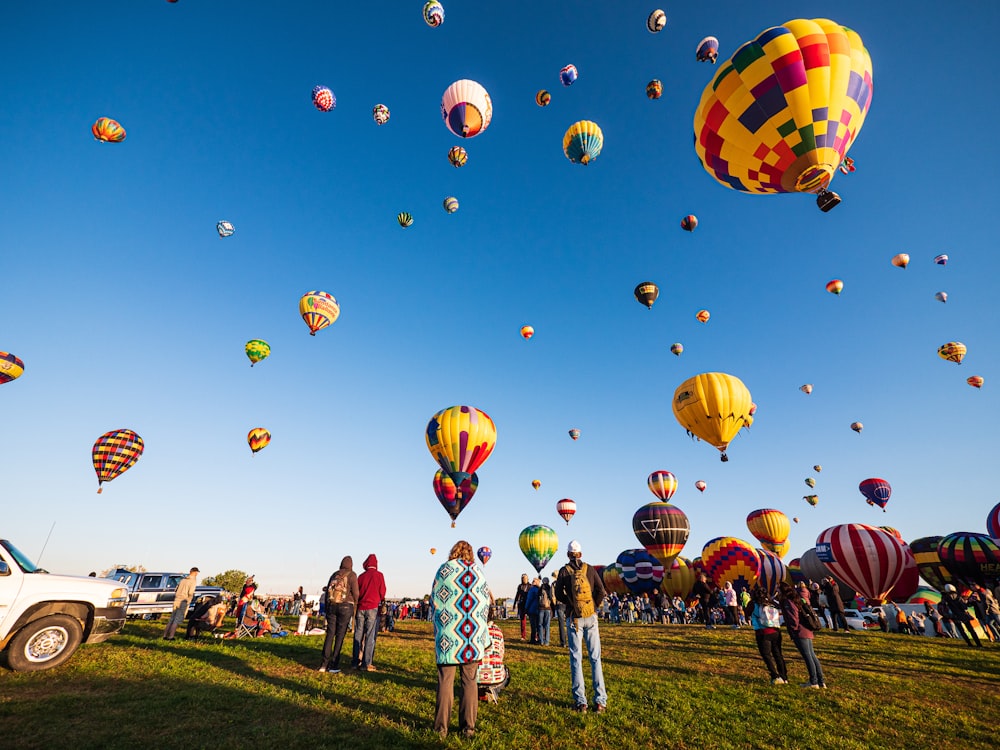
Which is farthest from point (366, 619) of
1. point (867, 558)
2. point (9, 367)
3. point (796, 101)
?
point (9, 367)

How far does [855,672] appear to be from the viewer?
10211 millimetres

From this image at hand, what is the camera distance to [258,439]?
3406 centimetres

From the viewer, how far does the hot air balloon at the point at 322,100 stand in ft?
76.7

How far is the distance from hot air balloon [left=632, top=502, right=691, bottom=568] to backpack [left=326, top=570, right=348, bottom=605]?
87.4 ft

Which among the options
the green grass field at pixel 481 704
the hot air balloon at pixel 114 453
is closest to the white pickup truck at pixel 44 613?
the green grass field at pixel 481 704

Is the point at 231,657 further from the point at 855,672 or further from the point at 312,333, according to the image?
the point at 312,333

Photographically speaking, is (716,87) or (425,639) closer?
(716,87)

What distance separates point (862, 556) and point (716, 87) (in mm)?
23117

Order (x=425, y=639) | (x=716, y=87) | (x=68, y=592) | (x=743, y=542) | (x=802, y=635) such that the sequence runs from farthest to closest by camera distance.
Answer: (x=743, y=542)
(x=425, y=639)
(x=716, y=87)
(x=802, y=635)
(x=68, y=592)

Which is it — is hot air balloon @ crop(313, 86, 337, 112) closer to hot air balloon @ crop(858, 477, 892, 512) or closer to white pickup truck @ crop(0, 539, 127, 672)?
white pickup truck @ crop(0, 539, 127, 672)

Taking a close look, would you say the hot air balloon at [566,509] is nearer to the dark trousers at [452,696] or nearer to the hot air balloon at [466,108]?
the hot air balloon at [466,108]

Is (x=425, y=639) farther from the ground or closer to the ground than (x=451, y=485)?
closer to the ground

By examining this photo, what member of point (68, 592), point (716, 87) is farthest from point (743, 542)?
point (68, 592)

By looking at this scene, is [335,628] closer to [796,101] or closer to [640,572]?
[796,101]
